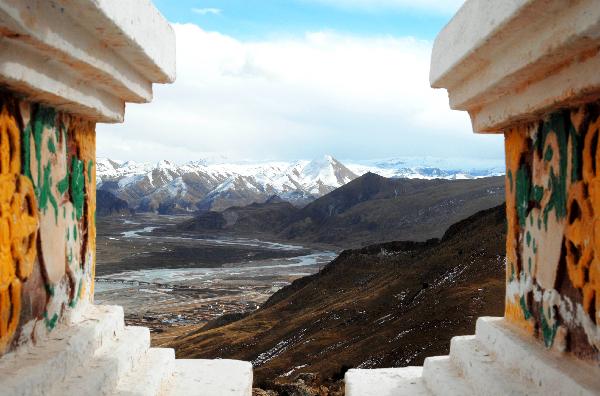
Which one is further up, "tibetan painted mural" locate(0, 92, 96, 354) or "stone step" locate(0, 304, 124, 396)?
"tibetan painted mural" locate(0, 92, 96, 354)

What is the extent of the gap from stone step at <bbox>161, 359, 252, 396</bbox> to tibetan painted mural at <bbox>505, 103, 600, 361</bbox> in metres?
1.29

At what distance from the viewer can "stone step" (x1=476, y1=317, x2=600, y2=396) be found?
5.83 ft

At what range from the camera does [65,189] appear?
7.85ft

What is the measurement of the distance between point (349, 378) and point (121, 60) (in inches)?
75.6

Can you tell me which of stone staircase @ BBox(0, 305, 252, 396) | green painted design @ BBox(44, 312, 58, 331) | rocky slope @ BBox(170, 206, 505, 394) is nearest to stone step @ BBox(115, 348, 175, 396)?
stone staircase @ BBox(0, 305, 252, 396)

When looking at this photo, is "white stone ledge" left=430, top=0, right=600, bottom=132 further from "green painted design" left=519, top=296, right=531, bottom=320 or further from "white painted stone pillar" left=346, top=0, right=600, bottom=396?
"green painted design" left=519, top=296, right=531, bottom=320

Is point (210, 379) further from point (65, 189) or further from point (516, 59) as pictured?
point (516, 59)

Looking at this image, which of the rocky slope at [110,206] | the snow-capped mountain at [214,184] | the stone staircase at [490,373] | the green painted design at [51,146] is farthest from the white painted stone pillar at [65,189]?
the snow-capped mountain at [214,184]

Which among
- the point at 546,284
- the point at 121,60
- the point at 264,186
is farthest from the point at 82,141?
the point at 264,186

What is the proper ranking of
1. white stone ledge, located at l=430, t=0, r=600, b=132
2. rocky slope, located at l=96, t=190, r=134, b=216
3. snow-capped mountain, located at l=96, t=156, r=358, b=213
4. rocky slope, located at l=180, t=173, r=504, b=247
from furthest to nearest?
snow-capped mountain, located at l=96, t=156, r=358, b=213
rocky slope, located at l=96, t=190, r=134, b=216
rocky slope, located at l=180, t=173, r=504, b=247
white stone ledge, located at l=430, t=0, r=600, b=132

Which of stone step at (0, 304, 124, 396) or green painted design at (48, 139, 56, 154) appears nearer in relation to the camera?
stone step at (0, 304, 124, 396)

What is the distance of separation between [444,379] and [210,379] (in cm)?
111

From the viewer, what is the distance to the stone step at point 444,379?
8.25 ft

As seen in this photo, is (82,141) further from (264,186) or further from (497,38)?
(264,186)
